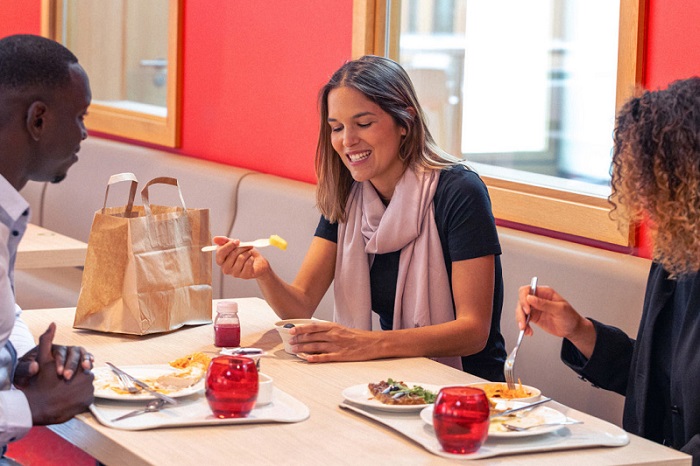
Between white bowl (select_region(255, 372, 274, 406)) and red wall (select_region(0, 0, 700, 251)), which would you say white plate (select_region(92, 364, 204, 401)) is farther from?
red wall (select_region(0, 0, 700, 251))

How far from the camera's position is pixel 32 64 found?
1.54 metres

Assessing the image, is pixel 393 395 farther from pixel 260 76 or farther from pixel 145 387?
pixel 260 76

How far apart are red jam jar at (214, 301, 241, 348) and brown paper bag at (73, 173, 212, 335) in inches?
5.4

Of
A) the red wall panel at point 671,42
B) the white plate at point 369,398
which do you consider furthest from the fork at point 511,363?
the red wall panel at point 671,42

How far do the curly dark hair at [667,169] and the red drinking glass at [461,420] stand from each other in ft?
1.56

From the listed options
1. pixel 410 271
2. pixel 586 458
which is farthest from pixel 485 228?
pixel 586 458

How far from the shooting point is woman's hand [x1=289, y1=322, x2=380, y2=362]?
197cm

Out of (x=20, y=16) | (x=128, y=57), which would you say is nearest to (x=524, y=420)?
(x=128, y=57)

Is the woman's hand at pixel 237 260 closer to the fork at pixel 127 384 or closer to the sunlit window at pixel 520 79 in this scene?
the fork at pixel 127 384

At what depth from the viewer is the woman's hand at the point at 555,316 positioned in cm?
190

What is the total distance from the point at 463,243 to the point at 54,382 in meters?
0.91

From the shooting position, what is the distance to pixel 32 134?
1.53m

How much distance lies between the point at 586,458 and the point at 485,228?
78cm

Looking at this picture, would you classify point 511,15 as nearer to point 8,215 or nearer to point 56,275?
point 8,215
